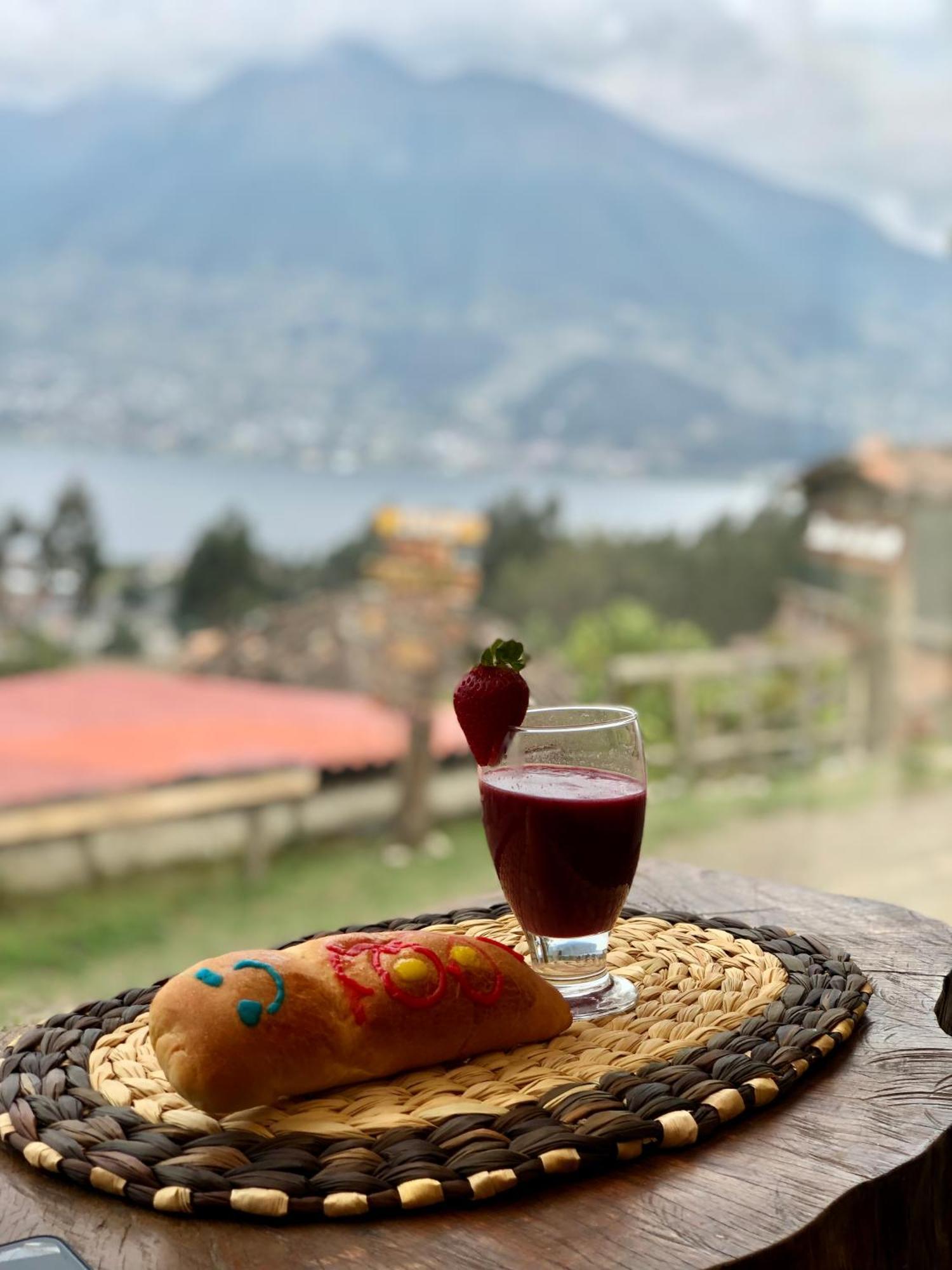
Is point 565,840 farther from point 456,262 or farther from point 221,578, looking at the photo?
point 456,262

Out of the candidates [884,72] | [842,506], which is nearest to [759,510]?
[842,506]

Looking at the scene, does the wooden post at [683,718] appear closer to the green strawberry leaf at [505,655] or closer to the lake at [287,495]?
the lake at [287,495]

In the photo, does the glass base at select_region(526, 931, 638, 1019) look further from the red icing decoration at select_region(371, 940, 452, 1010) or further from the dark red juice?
the red icing decoration at select_region(371, 940, 452, 1010)

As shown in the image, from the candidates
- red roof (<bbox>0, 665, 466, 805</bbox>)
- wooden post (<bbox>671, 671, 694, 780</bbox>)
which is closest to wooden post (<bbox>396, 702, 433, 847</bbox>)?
red roof (<bbox>0, 665, 466, 805</bbox>)

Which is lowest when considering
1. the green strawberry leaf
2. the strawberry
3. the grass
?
the grass

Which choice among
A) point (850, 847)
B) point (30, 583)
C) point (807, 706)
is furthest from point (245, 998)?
point (807, 706)

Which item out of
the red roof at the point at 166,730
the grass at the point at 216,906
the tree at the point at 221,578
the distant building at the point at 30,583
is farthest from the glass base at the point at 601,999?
the tree at the point at 221,578

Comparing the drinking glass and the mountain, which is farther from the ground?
the mountain
